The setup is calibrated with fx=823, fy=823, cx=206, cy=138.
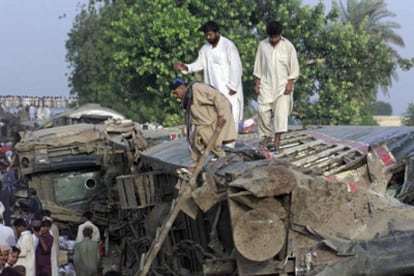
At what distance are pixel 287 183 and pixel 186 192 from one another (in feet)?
2.96

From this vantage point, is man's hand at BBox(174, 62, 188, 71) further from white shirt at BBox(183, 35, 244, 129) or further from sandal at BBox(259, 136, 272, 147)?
sandal at BBox(259, 136, 272, 147)

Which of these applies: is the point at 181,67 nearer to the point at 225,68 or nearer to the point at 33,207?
the point at 225,68

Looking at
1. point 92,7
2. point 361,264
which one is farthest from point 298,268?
point 92,7

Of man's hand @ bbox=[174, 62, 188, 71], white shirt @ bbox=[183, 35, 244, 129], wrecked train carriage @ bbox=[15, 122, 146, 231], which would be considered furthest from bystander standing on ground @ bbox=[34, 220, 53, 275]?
wrecked train carriage @ bbox=[15, 122, 146, 231]

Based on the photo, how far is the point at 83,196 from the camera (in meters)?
17.2

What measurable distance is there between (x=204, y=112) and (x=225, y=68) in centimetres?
149

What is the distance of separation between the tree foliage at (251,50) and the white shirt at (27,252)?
12339 millimetres

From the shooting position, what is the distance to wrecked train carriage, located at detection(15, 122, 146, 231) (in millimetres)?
16734

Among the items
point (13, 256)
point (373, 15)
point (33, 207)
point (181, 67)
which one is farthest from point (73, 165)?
point (373, 15)

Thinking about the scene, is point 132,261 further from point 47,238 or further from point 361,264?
point 361,264

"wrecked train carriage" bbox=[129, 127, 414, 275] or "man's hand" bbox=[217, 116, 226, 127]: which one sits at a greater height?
"man's hand" bbox=[217, 116, 226, 127]

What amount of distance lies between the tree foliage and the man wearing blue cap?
13410mm

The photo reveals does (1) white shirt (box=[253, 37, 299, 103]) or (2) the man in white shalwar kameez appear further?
(2) the man in white shalwar kameez

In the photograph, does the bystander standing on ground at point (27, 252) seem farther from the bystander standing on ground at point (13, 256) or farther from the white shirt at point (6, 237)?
the bystander standing on ground at point (13, 256)
